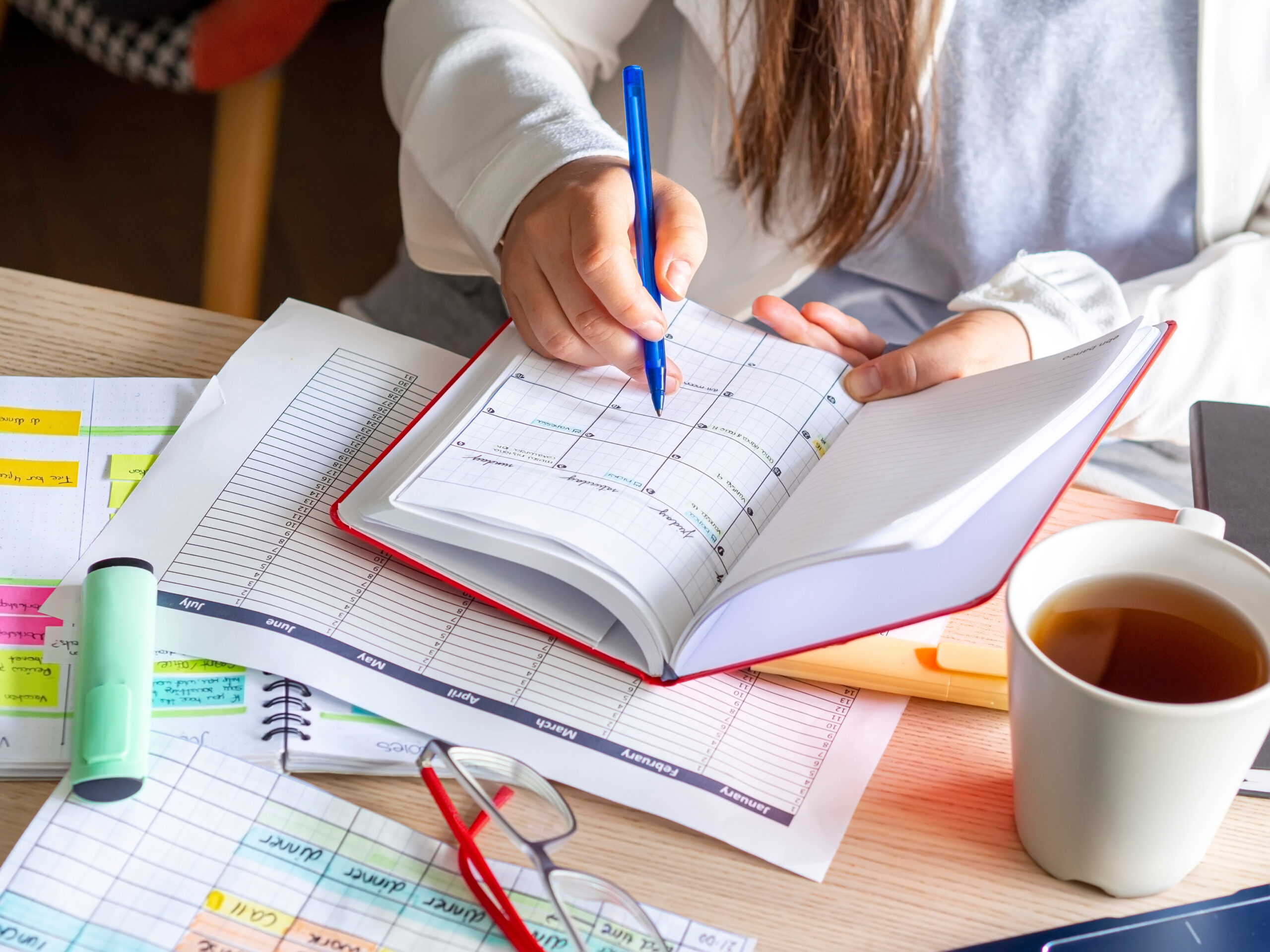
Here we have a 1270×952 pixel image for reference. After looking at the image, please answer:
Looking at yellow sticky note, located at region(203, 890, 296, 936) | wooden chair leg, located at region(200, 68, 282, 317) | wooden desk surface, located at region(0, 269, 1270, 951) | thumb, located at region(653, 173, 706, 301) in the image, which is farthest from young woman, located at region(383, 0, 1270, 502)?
wooden chair leg, located at region(200, 68, 282, 317)

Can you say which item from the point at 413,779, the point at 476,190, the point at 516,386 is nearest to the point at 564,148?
the point at 476,190

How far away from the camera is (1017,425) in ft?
1.66

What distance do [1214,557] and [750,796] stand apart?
0.67 feet

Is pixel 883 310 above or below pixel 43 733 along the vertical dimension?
below

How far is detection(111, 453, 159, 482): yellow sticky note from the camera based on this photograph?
58 centimetres

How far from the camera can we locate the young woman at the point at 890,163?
27.3 inches

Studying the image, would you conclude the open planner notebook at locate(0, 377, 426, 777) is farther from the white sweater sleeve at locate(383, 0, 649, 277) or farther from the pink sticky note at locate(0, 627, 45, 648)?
the white sweater sleeve at locate(383, 0, 649, 277)

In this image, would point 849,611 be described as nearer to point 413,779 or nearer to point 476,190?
point 413,779

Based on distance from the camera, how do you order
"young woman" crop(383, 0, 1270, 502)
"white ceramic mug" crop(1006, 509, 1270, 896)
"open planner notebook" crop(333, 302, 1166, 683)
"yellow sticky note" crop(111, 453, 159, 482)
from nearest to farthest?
1. "white ceramic mug" crop(1006, 509, 1270, 896)
2. "open planner notebook" crop(333, 302, 1166, 683)
3. "yellow sticky note" crop(111, 453, 159, 482)
4. "young woman" crop(383, 0, 1270, 502)

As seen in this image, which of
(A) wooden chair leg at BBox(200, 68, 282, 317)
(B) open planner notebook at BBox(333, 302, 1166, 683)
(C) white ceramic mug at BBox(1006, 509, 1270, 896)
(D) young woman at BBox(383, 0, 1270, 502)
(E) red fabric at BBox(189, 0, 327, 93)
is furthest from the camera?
(A) wooden chair leg at BBox(200, 68, 282, 317)

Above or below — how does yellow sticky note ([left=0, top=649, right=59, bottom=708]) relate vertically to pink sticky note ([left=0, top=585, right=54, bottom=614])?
below


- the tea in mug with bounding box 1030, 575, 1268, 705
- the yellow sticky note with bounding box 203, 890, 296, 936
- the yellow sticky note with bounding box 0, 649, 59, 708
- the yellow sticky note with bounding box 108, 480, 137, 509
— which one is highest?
the tea in mug with bounding box 1030, 575, 1268, 705

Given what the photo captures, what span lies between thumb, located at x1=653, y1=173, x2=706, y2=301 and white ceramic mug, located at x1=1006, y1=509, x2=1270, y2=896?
275 mm

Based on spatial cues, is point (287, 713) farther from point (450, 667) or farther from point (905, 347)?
point (905, 347)
